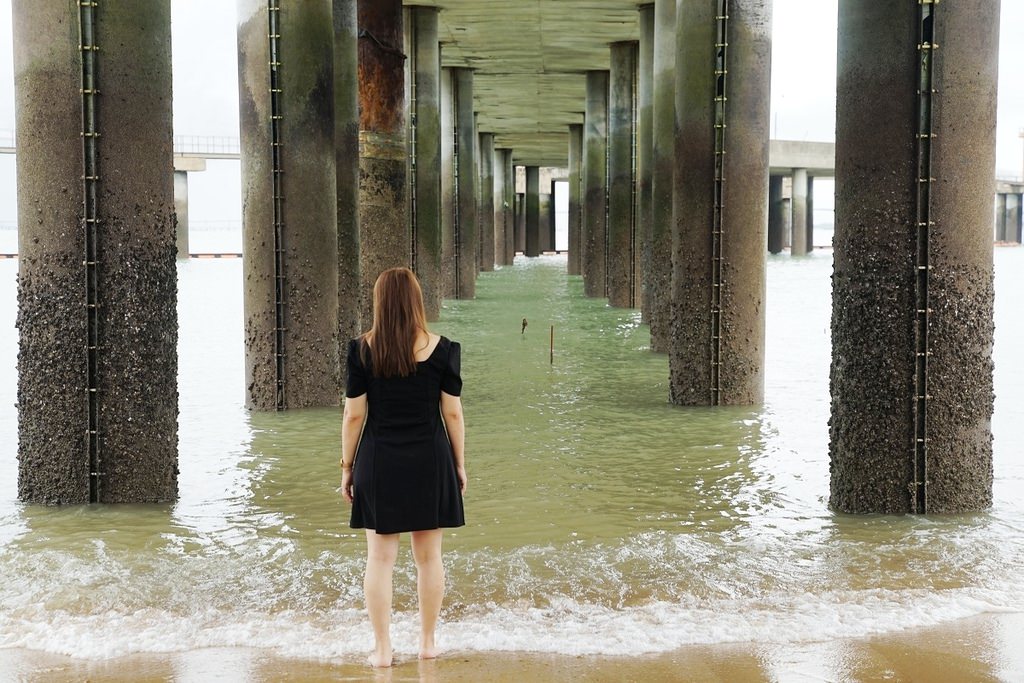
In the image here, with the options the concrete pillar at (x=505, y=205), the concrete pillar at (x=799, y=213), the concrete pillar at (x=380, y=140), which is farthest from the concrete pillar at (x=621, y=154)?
the concrete pillar at (x=799, y=213)

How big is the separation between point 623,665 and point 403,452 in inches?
50.3

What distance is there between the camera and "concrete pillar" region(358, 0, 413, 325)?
16.5 metres

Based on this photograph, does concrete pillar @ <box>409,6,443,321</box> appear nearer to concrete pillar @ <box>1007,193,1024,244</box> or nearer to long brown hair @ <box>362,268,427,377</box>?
long brown hair @ <box>362,268,427,377</box>

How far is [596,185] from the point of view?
32438 mm

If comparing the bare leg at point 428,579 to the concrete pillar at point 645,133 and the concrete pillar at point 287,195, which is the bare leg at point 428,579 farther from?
the concrete pillar at point 645,133

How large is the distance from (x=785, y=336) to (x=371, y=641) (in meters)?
15.5

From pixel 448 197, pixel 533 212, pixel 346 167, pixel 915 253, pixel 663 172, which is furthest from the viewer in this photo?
pixel 533 212

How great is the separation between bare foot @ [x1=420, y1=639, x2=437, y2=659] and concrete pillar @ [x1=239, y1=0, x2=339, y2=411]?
722cm

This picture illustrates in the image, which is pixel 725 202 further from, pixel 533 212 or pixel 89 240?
pixel 533 212

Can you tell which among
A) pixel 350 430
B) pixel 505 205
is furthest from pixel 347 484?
pixel 505 205

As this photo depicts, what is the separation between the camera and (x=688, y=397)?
40.3 feet

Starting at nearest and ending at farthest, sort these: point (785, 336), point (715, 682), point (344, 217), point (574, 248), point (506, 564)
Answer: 1. point (715, 682)
2. point (506, 564)
3. point (344, 217)
4. point (785, 336)
5. point (574, 248)

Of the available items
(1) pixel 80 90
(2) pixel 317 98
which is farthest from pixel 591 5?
(1) pixel 80 90

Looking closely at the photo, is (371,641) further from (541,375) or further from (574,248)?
(574,248)
